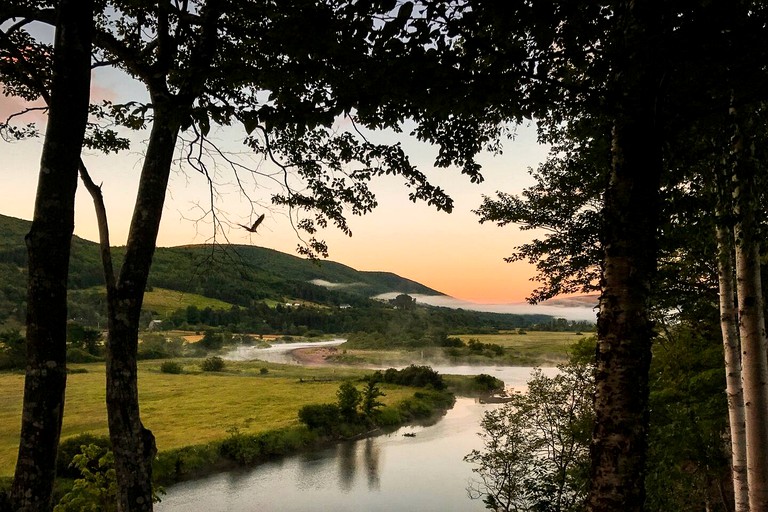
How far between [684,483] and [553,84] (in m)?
16.9

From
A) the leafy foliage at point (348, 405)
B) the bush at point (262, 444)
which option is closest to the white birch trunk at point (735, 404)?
the bush at point (262, 444)

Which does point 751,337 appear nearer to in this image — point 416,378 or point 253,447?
point 253,447

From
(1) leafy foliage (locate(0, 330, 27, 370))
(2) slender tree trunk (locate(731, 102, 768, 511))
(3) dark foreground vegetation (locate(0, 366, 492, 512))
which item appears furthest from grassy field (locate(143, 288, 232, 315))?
(2) slender tree trunk (locate(731, 102, 768, 511))

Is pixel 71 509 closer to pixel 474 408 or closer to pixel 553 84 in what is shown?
pixel 553 84

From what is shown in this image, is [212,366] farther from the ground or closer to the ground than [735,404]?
closer to the ground

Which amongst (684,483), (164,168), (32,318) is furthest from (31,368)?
(684,483)

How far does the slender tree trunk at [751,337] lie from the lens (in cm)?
555

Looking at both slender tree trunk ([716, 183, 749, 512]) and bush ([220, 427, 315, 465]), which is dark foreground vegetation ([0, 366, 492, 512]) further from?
slender tree trunk ([716, 183, 749, 512])

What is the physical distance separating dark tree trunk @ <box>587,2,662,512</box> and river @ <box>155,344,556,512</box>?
84.4 ft

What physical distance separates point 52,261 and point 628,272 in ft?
17.2

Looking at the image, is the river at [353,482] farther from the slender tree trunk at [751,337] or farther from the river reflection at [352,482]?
the slender tree trunk at [751,337]

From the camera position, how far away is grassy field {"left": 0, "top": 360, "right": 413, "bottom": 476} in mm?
38344

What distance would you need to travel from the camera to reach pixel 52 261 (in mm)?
4762

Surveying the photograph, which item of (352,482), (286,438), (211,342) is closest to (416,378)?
(286,438)
